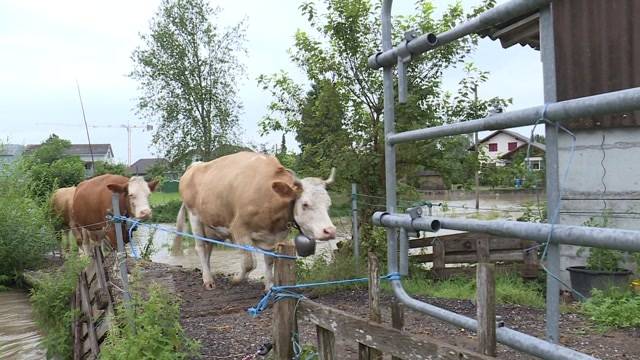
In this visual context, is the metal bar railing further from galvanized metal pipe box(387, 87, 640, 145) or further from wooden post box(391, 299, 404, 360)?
galvanized metal pipe box(387, 87, 640, 145)

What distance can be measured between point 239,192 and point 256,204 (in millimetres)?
373

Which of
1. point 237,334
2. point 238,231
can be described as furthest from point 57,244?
point 237,334

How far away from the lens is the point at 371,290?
2.91 meters

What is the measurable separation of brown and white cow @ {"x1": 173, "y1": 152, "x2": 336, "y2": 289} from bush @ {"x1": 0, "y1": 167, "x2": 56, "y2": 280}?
4889 mm

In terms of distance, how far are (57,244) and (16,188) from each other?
1.64 m

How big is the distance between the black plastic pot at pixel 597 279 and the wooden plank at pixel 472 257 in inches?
40.5

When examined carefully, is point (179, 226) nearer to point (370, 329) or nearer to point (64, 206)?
point (64, 206)

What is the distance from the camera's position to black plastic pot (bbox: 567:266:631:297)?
23.4ft

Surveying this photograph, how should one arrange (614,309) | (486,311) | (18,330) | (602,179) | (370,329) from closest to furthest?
(486,311) < (370,329) < (614,309) < (602,179) < (18,330)

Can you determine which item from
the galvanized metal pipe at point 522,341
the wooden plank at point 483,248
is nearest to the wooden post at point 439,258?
the wooden plank at point 483,248

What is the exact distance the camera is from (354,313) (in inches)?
247

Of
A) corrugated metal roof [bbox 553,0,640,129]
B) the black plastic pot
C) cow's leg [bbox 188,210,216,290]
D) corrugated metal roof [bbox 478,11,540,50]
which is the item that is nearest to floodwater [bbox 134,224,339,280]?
cow's leg [bbox 188,210,216,290]

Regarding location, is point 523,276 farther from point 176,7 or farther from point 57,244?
point 176,7

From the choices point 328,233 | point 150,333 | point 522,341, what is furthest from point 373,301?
point 328,233
